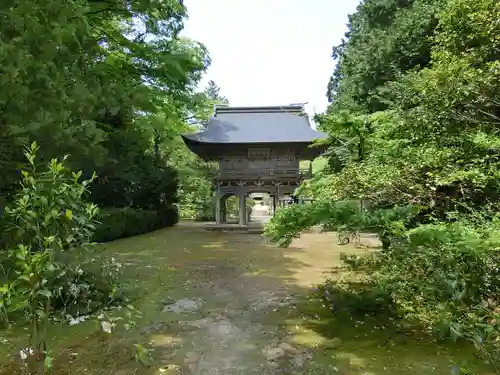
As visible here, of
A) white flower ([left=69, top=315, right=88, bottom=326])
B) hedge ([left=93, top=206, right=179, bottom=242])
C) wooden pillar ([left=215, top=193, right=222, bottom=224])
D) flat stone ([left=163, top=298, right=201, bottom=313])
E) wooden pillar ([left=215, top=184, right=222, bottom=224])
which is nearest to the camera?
white flower ([left=69, top=315, right=88, bottom=326])

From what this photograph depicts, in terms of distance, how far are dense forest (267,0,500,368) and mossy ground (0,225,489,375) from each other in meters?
0.54

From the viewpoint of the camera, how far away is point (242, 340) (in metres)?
4.18

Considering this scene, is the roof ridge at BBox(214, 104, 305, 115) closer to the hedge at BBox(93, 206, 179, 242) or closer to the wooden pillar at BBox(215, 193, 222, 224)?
the wooden pillar at BBox(215, 193, 222, 224)

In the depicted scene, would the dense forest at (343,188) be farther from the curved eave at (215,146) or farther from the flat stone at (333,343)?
the curved eave at (215,146)

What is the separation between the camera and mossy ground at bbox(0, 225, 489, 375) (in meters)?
3.47

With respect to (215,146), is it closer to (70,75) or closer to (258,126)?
(258,126)

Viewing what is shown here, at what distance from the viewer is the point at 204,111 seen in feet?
83.2

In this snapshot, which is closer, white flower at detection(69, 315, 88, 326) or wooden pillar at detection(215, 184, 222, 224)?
white flower at detection(69, 315, 88, 326)

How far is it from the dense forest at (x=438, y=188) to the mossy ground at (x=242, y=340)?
545 mm

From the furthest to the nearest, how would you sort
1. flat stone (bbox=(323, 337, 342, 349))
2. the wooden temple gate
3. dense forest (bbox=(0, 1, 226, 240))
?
the wooden temple gate
flat stone (bbox=(323, 337, 342, 349))
dense forest (bbox=(0, 1, 226, 240))

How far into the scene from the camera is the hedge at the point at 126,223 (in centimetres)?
1382

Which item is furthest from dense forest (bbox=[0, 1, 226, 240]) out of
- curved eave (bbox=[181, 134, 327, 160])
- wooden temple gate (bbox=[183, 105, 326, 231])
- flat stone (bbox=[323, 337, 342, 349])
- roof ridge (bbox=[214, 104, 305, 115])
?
roof ridge (bbox=[214, 104, 305, 115])

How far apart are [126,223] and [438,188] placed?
13.0 metres

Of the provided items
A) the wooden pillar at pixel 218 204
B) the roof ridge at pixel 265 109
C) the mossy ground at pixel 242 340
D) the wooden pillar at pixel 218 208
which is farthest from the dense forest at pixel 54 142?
the roof ridge at pixel 265 109
